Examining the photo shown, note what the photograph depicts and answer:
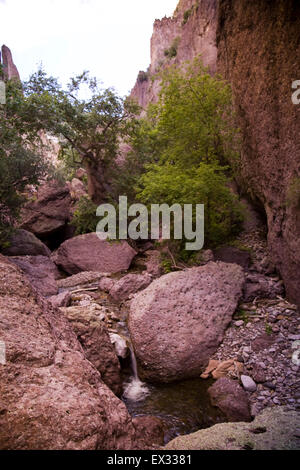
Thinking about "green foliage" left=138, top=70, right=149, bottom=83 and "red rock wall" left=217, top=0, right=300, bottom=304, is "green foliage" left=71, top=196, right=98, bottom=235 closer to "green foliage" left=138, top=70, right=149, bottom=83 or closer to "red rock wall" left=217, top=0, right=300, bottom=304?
"red rock wall" left=217, top=0, right=300, bottom=304

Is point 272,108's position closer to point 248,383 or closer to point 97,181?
point 248,383

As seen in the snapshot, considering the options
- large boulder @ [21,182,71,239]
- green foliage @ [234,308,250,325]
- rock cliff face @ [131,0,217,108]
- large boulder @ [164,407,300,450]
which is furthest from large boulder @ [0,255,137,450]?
rock cliff face @ [131,0,217,108]

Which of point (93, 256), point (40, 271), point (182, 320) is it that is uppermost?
point (93, 256)

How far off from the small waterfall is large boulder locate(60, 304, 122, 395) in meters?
0.29

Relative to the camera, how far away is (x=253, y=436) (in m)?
3.45

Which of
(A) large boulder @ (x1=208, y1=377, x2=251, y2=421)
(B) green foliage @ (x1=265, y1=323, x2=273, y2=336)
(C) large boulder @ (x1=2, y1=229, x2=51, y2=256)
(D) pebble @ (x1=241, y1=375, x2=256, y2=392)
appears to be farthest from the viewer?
(C) large boulder @ (x1=2, y1=229, x2=51, y2=256)

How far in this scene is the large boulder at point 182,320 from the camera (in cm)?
550

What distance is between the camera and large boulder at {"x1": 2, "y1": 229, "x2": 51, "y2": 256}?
39.6ft

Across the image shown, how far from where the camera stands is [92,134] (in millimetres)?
17000

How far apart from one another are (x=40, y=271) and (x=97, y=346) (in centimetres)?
641

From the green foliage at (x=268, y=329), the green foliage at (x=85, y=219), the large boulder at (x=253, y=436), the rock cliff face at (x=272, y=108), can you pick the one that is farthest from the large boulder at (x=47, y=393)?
the green foliage at (x=85, y=219)

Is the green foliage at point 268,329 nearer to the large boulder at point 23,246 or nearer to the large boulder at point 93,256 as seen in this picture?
the large boulder at point 93,256

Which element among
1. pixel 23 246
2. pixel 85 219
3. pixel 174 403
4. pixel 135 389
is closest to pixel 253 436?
→ pixel 174 403

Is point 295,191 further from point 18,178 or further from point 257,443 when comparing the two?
point 18,178
